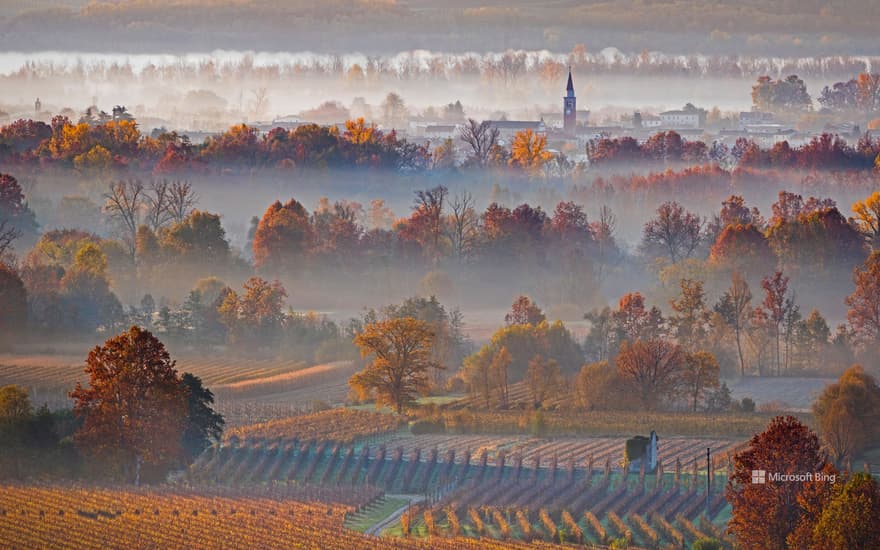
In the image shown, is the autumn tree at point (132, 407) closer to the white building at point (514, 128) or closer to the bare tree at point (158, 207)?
the bare tree at point (158, 207)

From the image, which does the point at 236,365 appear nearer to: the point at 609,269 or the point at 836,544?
the point at 609,269

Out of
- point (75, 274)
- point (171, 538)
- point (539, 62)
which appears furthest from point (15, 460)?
point (539, 62)

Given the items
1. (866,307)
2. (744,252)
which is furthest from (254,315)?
(866,307)

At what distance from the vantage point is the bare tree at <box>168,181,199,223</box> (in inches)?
3224

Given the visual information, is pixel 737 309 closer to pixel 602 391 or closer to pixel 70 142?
pixel 602 391

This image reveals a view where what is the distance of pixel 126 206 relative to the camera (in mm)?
82500

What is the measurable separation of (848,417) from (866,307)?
16596mm

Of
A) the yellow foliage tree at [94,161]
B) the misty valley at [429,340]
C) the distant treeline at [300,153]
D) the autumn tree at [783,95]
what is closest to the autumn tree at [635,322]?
the misty valley at [429,340]

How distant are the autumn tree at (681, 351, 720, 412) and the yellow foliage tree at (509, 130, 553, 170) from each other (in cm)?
5325

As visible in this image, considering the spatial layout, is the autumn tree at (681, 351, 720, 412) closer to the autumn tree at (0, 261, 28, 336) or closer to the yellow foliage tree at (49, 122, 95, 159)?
the autumn tree at (0, 261, 28, 336)

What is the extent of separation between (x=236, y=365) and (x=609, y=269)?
2197 cm

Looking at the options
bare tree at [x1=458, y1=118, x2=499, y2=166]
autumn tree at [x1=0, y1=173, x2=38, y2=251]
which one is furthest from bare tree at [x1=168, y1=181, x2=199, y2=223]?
bare tree at [x1=458, y1=118, x2=499, y2=166]

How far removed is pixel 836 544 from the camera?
32.4 metres

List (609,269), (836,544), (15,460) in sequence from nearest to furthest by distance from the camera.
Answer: (836,544) → (15,460) → (609,269)
